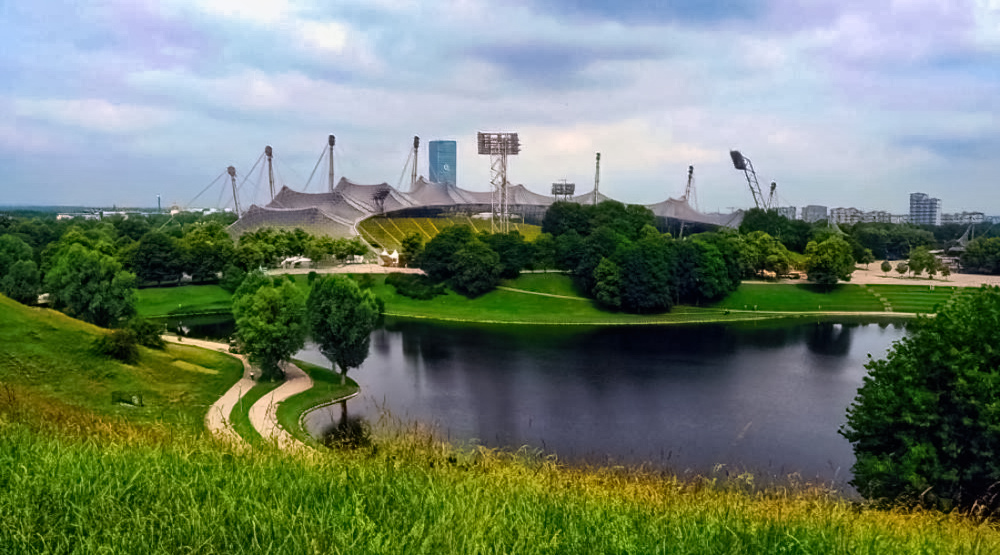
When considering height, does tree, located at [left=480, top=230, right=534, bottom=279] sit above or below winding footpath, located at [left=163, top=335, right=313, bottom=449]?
above

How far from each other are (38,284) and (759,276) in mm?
33814

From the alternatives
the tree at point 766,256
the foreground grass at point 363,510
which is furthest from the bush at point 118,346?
the tree at point 766,256

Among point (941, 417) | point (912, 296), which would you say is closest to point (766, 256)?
point (912, 296)

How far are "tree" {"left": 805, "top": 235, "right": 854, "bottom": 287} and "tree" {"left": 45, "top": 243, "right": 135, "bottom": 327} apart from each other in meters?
30.2

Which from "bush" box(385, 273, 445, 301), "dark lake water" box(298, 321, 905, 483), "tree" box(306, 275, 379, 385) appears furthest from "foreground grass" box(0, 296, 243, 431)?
"bush" box(385, 273, 445, 301)

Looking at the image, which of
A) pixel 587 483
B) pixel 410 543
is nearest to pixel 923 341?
pixel 587 483

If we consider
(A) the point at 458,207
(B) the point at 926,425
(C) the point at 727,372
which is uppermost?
(A) the point at 458,207

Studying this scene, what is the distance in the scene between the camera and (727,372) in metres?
18.7

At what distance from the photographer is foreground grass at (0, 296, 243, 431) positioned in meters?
11.8

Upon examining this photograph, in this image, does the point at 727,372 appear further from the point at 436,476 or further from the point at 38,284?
the point at 38,284

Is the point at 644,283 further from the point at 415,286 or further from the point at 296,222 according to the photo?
the point at 296,222

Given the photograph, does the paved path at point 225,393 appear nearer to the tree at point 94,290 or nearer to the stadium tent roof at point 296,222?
the tree at point 94,290

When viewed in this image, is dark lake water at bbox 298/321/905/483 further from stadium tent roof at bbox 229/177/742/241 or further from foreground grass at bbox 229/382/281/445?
stadium tent roof at bbox 229/177/742/241

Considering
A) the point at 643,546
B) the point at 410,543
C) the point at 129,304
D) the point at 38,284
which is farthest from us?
the point at 38,284
